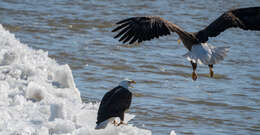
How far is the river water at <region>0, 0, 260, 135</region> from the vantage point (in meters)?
8.09

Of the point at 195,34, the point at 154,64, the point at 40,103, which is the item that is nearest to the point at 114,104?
the point at 40,103

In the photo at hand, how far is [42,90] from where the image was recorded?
6809mm

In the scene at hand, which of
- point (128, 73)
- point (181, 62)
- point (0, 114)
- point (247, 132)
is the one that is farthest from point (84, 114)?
point (181, 62)

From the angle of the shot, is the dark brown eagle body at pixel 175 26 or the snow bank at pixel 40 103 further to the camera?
the dark brown eagle body at pixel 175 26

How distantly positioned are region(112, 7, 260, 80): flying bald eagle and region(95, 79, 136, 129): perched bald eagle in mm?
580

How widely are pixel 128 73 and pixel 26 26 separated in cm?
508

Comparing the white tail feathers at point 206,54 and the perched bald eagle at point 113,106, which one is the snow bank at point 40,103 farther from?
the white tail feathers at point 206,54

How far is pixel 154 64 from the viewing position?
454 inches

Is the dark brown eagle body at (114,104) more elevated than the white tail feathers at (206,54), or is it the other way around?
the white tail feathers at (206,54)

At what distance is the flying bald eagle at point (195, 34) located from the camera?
6328 mm

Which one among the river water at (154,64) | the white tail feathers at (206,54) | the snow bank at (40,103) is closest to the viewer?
the snow bank at (40,103)

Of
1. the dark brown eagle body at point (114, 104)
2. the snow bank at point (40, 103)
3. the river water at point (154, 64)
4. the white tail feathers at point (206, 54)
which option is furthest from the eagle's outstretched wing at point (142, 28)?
the river water at point (154, 64)

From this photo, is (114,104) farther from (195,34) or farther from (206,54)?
(195,34)

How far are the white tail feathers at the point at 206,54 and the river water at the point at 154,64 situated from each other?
3.62 ft
